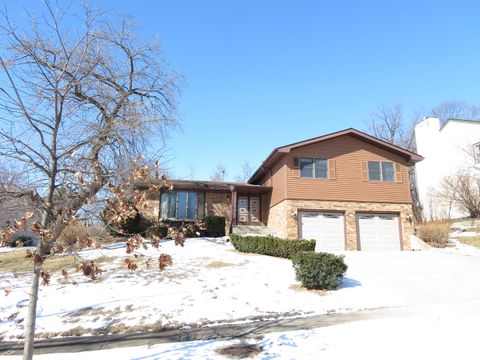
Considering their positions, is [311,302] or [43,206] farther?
[311,302]

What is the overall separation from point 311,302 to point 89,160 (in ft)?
21.8

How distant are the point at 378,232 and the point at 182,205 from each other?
11588 millimetres

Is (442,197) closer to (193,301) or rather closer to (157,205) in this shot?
(157,205)

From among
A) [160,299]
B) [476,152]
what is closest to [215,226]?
[160,299]

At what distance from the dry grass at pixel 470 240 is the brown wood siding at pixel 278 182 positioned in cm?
994

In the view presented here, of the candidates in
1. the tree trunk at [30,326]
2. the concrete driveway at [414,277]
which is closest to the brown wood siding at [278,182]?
the concrete driveway at [414,277]

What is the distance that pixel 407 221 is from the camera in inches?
791

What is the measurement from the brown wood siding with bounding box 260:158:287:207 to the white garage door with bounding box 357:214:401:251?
4.43m

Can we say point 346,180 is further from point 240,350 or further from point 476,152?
point 240,350

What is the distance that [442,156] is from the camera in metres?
27.9

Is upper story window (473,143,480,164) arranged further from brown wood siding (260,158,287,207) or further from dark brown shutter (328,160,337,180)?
brown wood siding (260,158,287,207)

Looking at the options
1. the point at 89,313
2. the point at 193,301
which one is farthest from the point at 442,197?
the point at 89,313

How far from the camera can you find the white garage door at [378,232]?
19.7 m

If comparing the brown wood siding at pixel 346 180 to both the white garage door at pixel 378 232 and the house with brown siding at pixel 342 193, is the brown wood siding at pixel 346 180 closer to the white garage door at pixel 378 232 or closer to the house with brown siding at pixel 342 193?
the house with brown siding at pixel 342 193
